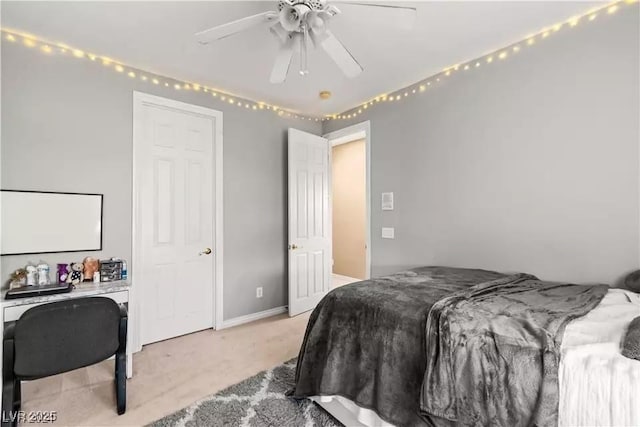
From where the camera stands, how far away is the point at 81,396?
6.55 ft

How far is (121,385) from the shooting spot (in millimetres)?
1821

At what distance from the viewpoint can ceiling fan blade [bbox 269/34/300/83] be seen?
180 cm

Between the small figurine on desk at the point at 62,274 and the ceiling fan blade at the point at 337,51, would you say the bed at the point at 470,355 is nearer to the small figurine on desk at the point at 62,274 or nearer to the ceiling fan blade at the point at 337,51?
the ceiling fan blade at the point at 337,51

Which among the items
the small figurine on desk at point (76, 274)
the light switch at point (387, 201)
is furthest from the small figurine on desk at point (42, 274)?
the light switch at point (387, 201)

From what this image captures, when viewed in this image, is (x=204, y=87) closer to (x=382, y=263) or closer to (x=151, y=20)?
(x=151, y=20)

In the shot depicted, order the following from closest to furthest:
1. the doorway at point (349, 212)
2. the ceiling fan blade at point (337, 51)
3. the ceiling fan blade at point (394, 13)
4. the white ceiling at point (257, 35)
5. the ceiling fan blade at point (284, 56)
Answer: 1. the ceiling fan blade at point (394, 13)
2. the ceiling fan blade at point (337, 51)
3. the ceiling fan blade at point (284, 56)
4. the white ceiling at point (257, 35)
5. the doorway at point (349, 212)

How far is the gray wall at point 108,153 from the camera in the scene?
7.28ft

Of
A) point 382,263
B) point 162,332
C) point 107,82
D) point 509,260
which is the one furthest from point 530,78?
point 162,332

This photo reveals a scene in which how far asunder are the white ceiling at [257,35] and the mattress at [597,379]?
169cm

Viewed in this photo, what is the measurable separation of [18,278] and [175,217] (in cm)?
119

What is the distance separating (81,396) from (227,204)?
1.94m

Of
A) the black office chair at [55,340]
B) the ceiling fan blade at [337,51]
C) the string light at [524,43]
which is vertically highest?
the string light at [524,43]

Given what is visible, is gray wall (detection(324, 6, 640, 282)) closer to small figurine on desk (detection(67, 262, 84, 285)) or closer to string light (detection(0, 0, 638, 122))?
string light (detection(0, 0, 638, 122))

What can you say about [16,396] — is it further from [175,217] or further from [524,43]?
[524,43]
